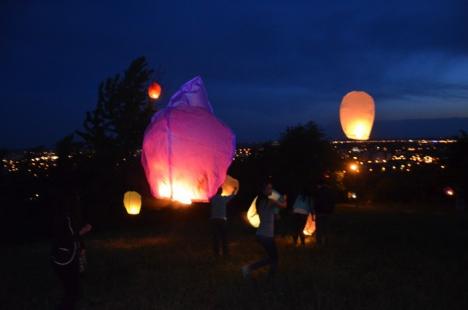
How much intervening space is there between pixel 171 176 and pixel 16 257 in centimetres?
755

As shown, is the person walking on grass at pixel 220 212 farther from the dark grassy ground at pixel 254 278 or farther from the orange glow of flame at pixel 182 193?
the orange glow of flame at pixel 182 193

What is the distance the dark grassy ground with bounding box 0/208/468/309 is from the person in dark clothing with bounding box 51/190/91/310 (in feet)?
3.47

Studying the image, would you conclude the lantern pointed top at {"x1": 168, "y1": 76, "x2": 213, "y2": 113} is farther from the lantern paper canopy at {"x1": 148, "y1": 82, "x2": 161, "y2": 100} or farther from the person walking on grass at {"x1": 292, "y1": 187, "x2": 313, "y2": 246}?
the lantern paper canopy at {"x1": 148, "y1": 82, "x2": 161, "y2": 100}

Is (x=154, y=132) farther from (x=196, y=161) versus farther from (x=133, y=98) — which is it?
(x=133, y=98)

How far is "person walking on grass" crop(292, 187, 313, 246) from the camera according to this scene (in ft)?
40.4

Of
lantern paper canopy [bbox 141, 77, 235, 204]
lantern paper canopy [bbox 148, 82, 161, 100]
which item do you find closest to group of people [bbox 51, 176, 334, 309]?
lantern paper canopy [bbox 141, 77, 235, 204]

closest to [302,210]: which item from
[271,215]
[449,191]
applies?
[271,215]

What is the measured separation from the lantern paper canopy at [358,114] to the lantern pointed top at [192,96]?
4.17 metres

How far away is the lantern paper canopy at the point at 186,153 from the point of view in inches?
248

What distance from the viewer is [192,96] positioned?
24.2 feet

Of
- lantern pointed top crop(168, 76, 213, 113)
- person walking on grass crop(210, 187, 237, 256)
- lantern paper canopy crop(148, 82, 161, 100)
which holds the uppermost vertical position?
lantern paper canopy crop(148, 82, 161, 100)

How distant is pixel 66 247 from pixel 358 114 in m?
6.72

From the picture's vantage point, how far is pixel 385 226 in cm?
1830

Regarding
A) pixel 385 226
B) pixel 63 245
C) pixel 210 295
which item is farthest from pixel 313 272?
pixel 385 226
